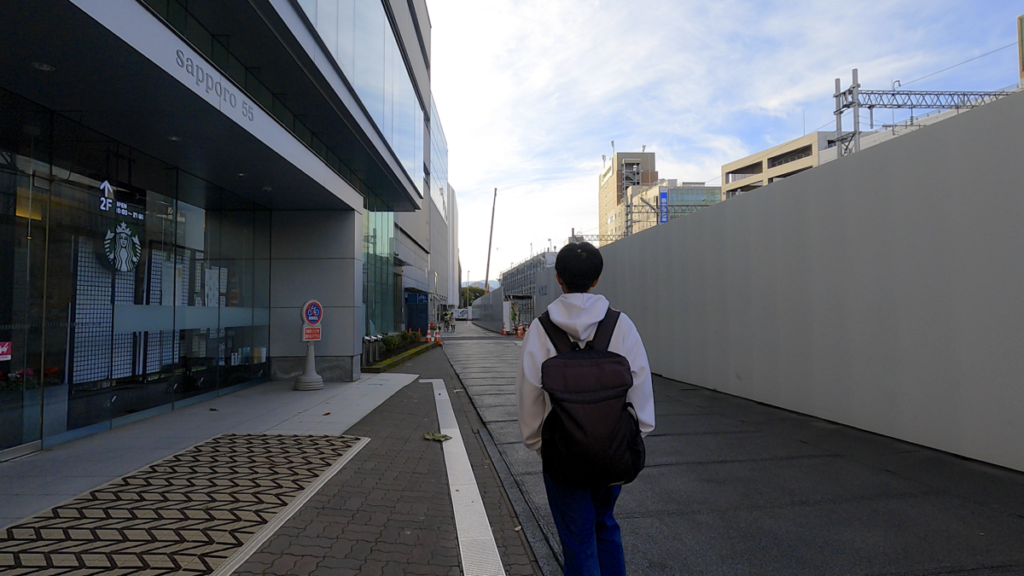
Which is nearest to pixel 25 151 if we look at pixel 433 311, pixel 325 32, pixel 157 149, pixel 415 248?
pixel 157 149

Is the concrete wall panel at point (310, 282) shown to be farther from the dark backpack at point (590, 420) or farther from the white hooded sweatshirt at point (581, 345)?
the dark backpack at point (590, 420)

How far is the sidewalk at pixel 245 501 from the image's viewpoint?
3334 mm

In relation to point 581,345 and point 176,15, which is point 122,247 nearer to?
point 176,15

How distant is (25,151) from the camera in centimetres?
579

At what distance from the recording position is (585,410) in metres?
2.18

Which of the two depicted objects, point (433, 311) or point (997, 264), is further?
point (433, 311)

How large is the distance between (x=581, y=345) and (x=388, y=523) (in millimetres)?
2503

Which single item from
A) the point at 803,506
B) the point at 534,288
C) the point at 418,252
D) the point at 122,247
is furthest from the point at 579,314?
the point at 418,252

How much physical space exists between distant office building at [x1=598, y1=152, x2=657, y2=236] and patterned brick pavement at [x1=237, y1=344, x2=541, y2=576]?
5926 cm

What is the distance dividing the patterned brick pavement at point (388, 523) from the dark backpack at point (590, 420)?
56.9 inches

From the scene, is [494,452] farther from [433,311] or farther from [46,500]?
[433,311]

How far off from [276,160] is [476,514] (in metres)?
5.79

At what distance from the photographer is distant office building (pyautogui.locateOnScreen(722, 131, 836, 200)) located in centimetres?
6638

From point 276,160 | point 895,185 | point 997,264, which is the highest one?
point 276,160
